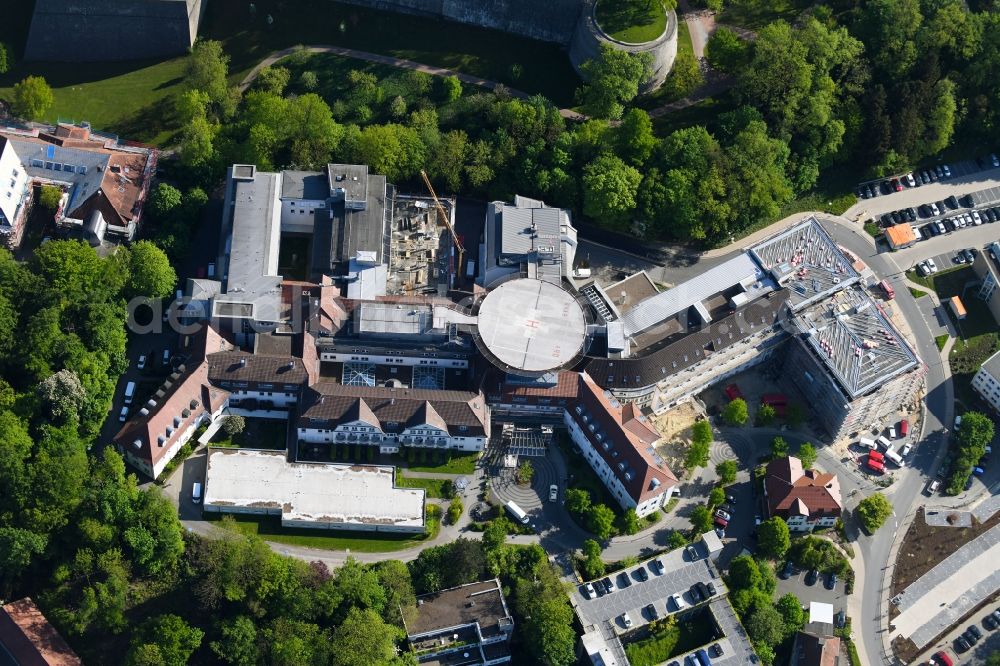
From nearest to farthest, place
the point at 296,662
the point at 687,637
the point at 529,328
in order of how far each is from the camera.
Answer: the point at 296,662
the point at 687,637
the point at 529,328

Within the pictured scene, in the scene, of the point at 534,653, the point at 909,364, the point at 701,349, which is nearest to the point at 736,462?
the point at 701,349

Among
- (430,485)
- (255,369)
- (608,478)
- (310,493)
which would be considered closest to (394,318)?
(255,369)

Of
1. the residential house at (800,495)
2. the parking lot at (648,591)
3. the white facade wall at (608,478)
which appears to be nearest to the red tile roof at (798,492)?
the residential house at (800,495)

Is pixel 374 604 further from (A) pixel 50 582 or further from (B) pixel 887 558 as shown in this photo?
(B) pixel 887 558

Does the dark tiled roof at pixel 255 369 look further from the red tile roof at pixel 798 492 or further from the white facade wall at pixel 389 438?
the red tile roof at pixel 798 492

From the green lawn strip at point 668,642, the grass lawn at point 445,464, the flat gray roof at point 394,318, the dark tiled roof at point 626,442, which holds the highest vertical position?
the flat gray roof at point 394,318
